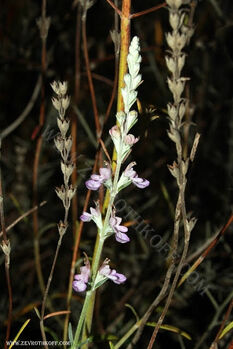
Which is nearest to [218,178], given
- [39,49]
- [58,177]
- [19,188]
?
[58,177]

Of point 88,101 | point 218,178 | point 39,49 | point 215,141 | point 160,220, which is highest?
point 39,49

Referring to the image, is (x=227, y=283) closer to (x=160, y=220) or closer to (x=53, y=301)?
(x=160, y=220)

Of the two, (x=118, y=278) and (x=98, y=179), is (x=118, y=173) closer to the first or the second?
(x=98, y=179)

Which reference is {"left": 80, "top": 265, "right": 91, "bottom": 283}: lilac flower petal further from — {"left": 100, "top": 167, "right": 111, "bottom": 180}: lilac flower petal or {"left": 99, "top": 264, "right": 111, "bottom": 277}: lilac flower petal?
{"left": 100, "top": 167, "right": 111, "bottom": 180}: lilac flower petal

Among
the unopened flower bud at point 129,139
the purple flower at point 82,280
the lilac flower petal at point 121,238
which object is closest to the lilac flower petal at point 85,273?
the purple flower at point 82,280

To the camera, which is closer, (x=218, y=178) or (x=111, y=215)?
(x=111, y=215)

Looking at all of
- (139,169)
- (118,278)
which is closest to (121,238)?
(118,278)

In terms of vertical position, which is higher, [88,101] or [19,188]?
[88,101]
